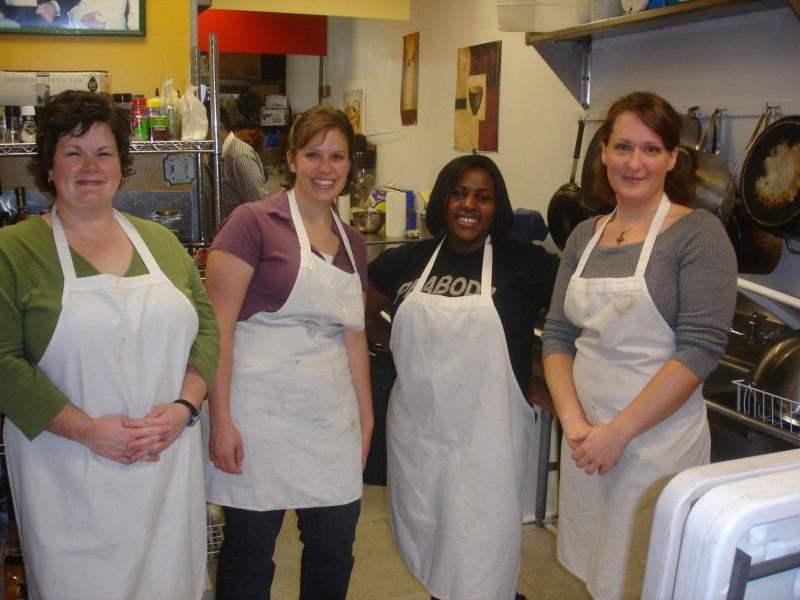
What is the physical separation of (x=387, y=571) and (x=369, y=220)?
2.17 meters

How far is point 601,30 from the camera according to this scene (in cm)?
Result: 243

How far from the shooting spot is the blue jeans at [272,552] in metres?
1.85

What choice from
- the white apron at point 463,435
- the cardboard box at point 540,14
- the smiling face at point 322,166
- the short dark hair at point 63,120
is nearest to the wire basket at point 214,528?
the white apron at point 463,435

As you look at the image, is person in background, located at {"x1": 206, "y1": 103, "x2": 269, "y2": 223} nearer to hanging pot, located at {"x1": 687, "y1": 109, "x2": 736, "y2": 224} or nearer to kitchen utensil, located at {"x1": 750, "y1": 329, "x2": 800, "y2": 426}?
hanging pot, located at {"x1": 687, "y1": 109, "x2": 736, "y2": 224}

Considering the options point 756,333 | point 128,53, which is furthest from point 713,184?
point 128,53

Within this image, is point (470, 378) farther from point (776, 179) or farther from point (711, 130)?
point (711, 130)

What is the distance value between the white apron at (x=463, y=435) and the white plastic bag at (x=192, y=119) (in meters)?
0.99

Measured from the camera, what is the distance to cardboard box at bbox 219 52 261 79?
8.26m

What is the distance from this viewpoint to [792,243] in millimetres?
2193

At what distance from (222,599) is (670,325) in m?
1.24

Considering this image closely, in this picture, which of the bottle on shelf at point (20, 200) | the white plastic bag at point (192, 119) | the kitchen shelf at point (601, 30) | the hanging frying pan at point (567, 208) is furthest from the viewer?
the hanging frying pan at point (567, 208)

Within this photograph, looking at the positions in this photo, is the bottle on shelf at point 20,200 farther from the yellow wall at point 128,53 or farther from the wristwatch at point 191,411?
the wristwatch at point 191,411

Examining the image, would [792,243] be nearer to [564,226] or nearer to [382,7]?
[564,226]

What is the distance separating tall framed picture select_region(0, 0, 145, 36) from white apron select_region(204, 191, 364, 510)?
5.77 ft
